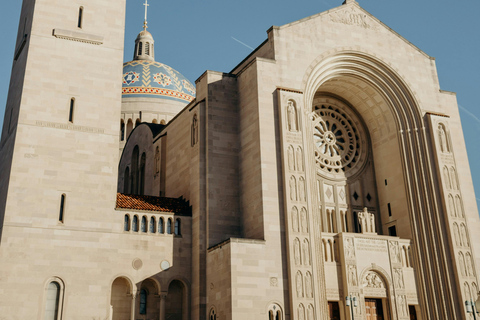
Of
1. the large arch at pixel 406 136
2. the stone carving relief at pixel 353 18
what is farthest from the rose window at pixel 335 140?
the stone carving relief at pixel 353 18

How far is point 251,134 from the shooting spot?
79.2 ft

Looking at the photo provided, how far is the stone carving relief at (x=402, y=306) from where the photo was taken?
23.7 m

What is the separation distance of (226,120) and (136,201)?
17.3 ft

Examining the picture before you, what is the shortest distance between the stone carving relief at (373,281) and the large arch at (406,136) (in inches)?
80.1

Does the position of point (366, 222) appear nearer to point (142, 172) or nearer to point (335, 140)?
point (335, 140)

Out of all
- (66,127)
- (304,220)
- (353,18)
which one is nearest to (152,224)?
(66,127)

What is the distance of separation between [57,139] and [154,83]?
24.0 meters

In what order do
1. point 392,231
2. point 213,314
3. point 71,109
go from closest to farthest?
1. point 213,314
2. point 71,109
3. point 392,231

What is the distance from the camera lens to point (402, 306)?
2386cm

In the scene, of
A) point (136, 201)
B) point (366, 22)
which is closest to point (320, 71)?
point (366, 22)

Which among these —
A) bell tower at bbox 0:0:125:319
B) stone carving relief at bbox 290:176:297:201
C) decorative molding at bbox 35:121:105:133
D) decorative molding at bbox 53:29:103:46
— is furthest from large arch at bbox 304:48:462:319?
decorative molding at bbox 53:29:103:46

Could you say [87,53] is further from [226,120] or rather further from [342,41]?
[342,41]

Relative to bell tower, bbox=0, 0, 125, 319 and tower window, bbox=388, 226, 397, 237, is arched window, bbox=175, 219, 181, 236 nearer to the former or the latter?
bell tower, bbox=0, 0, 125, 319

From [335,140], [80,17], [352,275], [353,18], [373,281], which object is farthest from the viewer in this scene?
[335,140]
